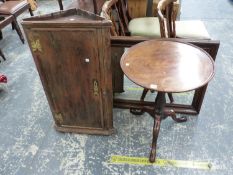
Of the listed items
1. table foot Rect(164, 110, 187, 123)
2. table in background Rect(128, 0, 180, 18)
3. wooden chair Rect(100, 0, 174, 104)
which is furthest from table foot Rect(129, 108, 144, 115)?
table in background Rect(128, 0, 180, 18)

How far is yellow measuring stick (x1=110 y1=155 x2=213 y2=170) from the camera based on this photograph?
1.55m

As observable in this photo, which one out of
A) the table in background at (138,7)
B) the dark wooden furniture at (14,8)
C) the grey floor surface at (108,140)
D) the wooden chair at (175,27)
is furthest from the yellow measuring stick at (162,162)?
the dark wooden furniture at (14,8)

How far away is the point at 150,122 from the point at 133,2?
1626mm

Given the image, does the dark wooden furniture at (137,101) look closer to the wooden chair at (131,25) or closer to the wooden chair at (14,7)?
the wooden chair at (131,25)

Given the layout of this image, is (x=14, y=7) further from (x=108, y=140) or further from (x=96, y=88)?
(x=108, y=140)

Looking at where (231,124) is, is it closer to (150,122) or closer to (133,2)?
(150,122)

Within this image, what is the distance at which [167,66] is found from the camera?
1314 millimetres

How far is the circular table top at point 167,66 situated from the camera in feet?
3.90

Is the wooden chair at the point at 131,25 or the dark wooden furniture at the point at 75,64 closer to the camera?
the dark wooden furniture at the point at 75,64

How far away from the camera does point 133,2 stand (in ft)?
8.79

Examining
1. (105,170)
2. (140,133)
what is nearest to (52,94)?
(105,170)

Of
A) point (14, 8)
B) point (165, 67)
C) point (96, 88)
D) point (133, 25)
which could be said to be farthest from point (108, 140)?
point (14, 8)

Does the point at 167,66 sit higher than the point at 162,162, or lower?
higher

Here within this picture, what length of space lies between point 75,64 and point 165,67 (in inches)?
23.1
